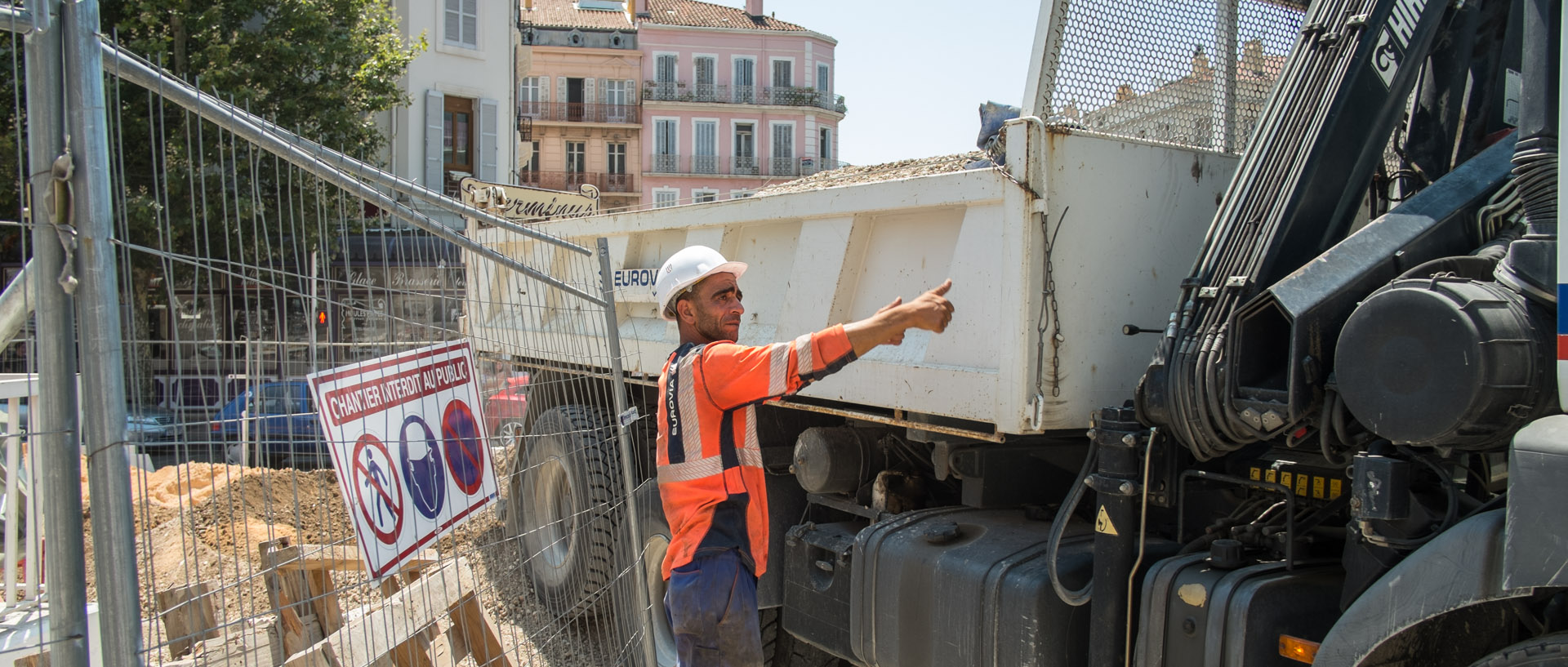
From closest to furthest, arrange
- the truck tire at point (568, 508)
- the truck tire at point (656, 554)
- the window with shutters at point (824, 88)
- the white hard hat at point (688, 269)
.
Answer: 1. the white hard hat at point (688, 269)
2. the truck tire at point (568, 508)
3. the truck tire at point (656, 554)
4. the window with shutters at point (824, 88)

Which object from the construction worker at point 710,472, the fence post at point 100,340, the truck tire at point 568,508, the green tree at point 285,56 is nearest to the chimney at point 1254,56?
the construction worker at point 710,472

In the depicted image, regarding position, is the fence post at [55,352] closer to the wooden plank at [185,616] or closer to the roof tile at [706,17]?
the wooden plank at [185,616]

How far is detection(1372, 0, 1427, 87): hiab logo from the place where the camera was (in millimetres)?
2898

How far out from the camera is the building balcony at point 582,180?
148ft

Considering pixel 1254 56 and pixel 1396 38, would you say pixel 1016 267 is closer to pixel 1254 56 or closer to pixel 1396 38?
pixel 1396 38

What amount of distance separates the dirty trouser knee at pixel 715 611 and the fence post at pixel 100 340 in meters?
1.43

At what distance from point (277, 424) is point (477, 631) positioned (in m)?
1.72

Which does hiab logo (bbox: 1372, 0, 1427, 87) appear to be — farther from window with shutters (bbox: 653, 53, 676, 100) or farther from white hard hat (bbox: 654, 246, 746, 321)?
window with shutters (bbox: 653, 53, 676, 100)

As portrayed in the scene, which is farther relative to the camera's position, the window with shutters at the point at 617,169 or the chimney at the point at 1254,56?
the window with shutters at the point at 617,169

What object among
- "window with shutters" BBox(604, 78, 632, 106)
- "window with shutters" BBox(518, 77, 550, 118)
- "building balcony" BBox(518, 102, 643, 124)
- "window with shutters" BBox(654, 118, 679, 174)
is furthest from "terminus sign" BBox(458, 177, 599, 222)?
"window with shutters" BBox(518, 77, 550, 118)

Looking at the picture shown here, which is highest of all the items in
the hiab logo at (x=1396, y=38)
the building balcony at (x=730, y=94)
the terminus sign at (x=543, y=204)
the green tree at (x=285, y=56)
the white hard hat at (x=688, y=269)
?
the building balcony at (x=730, y=94)

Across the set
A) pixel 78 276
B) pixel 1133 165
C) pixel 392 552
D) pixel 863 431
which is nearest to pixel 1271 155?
pixel 1133 165

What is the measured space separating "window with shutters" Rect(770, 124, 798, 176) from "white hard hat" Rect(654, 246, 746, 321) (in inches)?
1660

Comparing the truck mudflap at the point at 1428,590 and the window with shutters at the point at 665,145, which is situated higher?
the window with shutters at the point at 665,145
